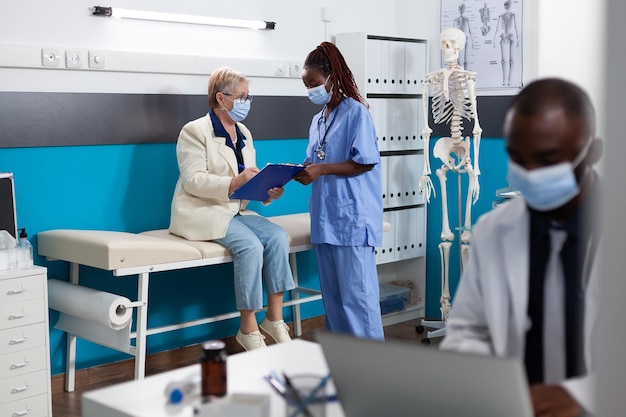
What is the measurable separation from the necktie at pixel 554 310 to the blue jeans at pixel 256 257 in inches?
92.8

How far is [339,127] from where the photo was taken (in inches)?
134

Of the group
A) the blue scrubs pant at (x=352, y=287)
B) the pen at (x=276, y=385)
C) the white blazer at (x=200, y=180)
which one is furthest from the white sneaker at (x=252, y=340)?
the pen at (x=276, y=385)

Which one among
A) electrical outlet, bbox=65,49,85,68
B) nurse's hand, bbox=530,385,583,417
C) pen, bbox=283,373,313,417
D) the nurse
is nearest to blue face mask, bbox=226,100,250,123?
the nurse

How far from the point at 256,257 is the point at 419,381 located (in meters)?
2.40

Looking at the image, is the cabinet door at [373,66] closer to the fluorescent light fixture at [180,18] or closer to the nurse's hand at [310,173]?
the fluorescent light fixture at [180,18]

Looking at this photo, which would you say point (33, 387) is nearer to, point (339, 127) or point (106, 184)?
point (106, 184)

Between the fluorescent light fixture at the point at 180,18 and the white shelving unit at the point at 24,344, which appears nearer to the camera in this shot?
the white shelving unit at the point at 24,344

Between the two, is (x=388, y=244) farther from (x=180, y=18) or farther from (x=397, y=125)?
(x=180, y=18)

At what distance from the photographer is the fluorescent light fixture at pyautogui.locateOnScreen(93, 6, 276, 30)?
3.43m

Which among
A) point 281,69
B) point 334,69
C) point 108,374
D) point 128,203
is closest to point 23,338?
point 108,374

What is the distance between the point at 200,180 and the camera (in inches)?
133

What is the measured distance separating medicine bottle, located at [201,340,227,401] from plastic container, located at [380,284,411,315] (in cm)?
321

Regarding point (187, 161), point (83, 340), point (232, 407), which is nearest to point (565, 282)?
point (232, 407)

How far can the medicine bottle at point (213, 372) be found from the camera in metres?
1.28
